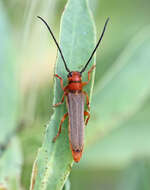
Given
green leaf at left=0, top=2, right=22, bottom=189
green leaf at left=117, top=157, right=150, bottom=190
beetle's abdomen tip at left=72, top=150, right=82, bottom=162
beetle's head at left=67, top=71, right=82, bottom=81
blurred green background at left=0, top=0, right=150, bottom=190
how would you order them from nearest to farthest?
1. beetle's abdomen tip at left=72, top=150, right=82, bottom=162
2. green leaf at left=0, top=2, right=22, bottom=189
3. beetle's head at left=67, top=71, right=82, bottom=81
4. blurred green background at left=0, top=0, right=150, bottom=190
5. green leaf at left=117, top=157, right=150, bottom=190

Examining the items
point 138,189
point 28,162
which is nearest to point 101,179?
point 138,189

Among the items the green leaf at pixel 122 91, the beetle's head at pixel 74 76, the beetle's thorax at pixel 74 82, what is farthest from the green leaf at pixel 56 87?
the green leaf at pixel 122 91

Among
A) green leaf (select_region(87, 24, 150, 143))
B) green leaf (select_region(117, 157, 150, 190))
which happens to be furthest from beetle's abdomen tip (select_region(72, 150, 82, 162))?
green leaf (select_region(117, 157, 150, 190))

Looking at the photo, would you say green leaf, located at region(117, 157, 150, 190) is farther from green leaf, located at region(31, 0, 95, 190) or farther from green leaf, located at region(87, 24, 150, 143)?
green leaf, located at region(31, 0, 95, 190)

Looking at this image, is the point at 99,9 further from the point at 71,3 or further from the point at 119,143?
the point at 71,3

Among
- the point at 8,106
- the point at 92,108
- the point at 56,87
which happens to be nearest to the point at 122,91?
the point at 92,108

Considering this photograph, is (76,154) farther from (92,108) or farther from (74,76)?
(92,108)

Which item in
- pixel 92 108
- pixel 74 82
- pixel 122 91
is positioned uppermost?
pixel 74 82
